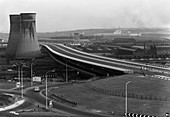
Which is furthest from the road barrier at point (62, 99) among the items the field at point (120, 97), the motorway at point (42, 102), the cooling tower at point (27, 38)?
the cooling tower at point (27, 38)

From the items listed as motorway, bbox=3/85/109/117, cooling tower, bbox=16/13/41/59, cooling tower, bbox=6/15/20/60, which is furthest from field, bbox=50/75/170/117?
cooling tower, bbox=6/15/20/60

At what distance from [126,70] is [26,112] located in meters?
16.1

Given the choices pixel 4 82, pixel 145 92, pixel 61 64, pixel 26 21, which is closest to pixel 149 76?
pixel 145 92

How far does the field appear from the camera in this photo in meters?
24.2

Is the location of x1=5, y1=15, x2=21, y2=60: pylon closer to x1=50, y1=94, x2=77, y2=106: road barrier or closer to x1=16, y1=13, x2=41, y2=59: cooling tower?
x1=16, y1=13, x2=41, y2=59: cooling tower

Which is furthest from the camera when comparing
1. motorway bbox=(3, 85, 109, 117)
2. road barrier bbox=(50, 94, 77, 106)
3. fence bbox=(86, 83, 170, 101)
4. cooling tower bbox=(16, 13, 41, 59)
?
cooling tower bbox=(16, 13, 41, 59)

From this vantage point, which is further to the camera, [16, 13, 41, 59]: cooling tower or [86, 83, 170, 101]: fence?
[16, 13, 41, 59]: cooling tower

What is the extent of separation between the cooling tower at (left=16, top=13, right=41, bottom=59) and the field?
2607 centimetres

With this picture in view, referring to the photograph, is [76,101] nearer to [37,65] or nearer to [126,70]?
[126,70]

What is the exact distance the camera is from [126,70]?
38.3 meters

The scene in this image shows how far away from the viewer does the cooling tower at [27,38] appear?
5997 centimetres

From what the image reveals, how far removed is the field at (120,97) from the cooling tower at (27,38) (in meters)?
26.1

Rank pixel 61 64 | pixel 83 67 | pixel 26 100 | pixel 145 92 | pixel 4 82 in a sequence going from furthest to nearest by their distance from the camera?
pixel 61 64 → pixel 83 67 → pixel 4 82 → pixel 26 100 → pixel 145 92

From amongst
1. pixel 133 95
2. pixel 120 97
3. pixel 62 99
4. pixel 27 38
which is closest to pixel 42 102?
pixel 62 99
